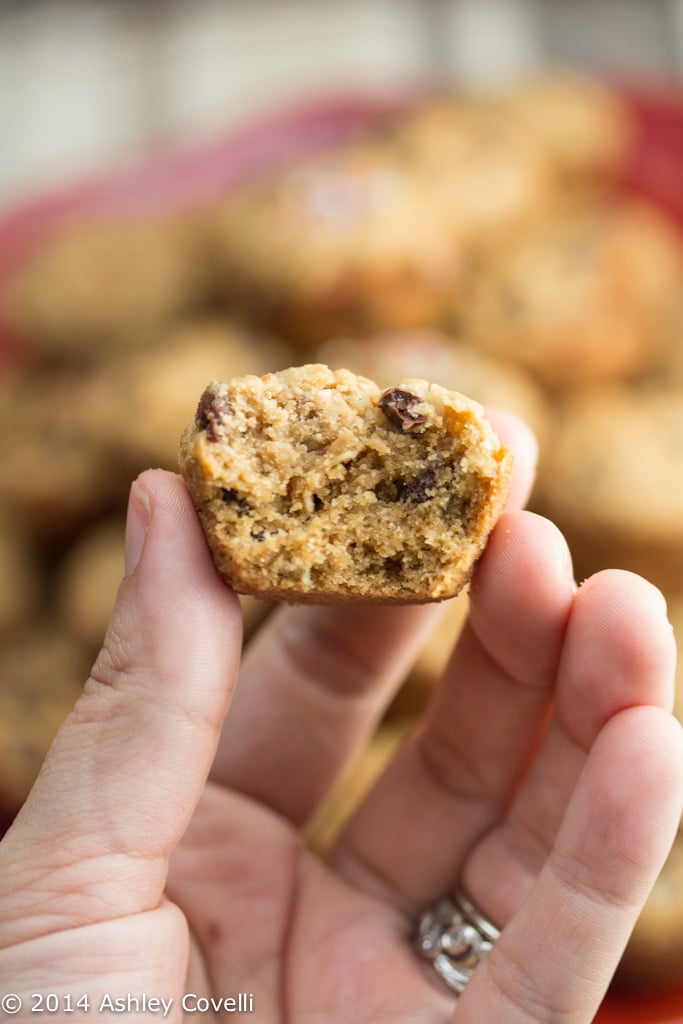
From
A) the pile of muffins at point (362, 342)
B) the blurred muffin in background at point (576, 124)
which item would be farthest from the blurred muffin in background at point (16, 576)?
the blurred muffin in background at point (576, 124)

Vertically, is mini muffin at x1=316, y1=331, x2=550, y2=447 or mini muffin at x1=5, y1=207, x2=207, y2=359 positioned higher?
mini muffin at x1=316, y1=331, x2=550, y2=447

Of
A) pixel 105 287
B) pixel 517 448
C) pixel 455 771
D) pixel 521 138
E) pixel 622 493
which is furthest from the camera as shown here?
pixel 521 138

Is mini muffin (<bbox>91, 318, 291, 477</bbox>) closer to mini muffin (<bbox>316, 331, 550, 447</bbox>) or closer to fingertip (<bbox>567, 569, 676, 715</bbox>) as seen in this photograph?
mini muffin (<bbox>316, 331, 550, 447</bbox>)

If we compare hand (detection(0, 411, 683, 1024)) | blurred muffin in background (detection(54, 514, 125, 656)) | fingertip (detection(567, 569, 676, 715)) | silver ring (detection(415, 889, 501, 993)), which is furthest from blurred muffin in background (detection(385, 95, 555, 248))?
silver ring (detection(415, 889, 501, 993))

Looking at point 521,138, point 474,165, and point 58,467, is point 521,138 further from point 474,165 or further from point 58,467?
point 58,467

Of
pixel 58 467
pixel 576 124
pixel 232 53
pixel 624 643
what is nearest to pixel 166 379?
pixel 58 467

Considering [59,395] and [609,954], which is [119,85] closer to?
[59,395]

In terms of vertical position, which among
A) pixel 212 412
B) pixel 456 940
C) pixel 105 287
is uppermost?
pixel 212 412
